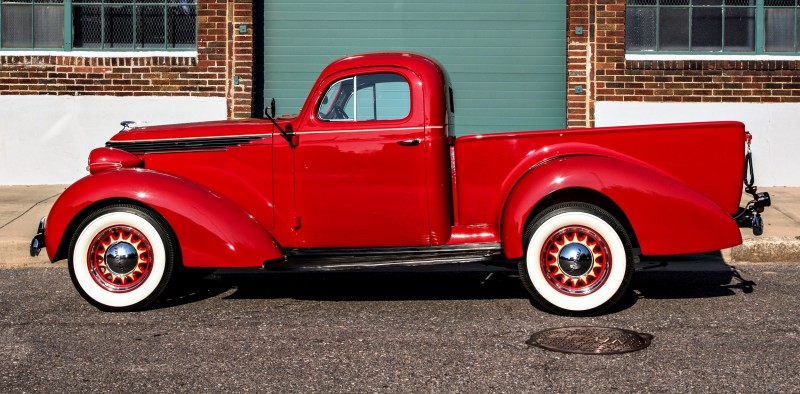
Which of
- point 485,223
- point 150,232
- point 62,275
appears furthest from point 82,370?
point 62,275

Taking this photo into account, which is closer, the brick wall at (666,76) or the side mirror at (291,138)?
the side mirror at (291,138)

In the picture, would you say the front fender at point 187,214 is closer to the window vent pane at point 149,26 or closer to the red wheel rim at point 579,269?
the red wheel rim at point 579,269

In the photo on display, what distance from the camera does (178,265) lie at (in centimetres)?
685

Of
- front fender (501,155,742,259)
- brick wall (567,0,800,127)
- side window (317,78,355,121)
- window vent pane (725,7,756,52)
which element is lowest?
front fender (501,155,742,259)

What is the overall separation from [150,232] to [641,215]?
3239 millimetres

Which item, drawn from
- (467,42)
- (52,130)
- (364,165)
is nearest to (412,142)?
(364,165)

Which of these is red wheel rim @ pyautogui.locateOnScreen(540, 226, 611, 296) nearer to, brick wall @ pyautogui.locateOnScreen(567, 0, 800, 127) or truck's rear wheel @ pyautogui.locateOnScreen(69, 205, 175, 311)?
truck's rear wheel @ pyautogui.locateOnScreen(69, 205, 175, 311)

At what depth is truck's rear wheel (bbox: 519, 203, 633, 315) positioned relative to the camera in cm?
653

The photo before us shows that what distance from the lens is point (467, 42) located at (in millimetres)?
12883

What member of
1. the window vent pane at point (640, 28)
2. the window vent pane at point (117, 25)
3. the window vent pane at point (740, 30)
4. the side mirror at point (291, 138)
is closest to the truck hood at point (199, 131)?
the side mirror at point (291, 138)

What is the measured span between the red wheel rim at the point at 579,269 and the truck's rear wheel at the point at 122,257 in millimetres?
2512

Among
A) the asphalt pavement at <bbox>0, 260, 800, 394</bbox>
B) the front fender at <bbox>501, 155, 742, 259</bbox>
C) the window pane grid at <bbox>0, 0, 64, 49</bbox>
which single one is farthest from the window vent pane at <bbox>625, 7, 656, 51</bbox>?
the window pane grid at <bbox>0, 0, 64, 49</bbox>

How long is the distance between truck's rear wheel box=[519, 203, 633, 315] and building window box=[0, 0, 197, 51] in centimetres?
755

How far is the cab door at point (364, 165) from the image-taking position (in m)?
6.84
